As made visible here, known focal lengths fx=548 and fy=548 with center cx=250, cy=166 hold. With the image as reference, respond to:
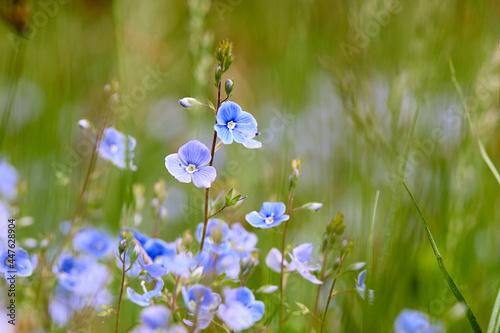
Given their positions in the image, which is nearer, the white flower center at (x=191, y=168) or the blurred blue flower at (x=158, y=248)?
the white flower center at (x=191, y=168)

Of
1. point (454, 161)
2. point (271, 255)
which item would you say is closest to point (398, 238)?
point (271, 255)

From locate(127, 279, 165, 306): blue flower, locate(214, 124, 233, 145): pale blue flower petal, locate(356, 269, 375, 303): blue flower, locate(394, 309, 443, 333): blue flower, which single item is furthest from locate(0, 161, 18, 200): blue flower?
locate(394, 309, 443, 333): blue flower

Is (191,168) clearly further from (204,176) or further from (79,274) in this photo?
(79,274)

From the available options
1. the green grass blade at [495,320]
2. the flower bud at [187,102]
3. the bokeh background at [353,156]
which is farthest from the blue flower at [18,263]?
the green grass blade at [495,320]

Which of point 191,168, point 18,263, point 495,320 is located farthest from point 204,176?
point 495,320

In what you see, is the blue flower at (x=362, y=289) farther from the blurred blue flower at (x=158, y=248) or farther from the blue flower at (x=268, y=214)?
the blurred blue flower at (x=158, y=248)

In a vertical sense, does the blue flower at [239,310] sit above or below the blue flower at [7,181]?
below
